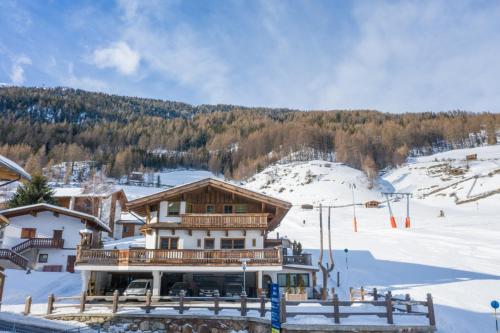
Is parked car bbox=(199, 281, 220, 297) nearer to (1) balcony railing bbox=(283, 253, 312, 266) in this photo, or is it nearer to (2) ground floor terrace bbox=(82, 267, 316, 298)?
(2) ground floor terrace bbox=(82, 267, 316, 298)

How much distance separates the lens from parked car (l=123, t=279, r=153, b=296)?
72.7 ft

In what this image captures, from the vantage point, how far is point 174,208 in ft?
86.3

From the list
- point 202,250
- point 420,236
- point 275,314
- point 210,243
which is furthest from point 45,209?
point 420,236

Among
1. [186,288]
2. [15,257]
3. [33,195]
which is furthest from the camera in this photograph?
[33,195]

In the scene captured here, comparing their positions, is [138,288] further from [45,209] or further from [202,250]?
[45,209]

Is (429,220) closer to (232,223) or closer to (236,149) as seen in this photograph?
(232,223)

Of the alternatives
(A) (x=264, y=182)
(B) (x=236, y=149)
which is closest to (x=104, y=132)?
(B) (x=236, y=149)

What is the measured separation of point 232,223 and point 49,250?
1882 centimetres

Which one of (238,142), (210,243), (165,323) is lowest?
(165,323)

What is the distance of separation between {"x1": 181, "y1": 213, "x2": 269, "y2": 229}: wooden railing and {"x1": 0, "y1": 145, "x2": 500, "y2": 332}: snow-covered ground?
7462 mm

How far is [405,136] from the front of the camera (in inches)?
6225

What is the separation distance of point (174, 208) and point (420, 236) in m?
32.4

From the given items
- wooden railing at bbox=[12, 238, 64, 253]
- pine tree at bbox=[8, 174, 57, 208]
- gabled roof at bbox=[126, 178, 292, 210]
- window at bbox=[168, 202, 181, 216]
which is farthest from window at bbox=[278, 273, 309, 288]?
pine tree at bbox=[8, 174, 57, 208]

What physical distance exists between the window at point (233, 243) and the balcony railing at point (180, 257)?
2248 millimetres
